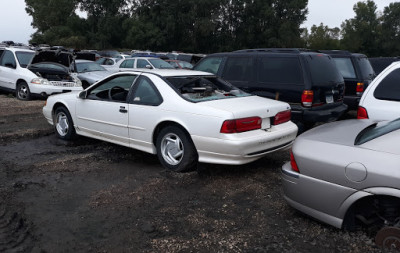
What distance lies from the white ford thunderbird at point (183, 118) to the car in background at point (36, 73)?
19.4ft

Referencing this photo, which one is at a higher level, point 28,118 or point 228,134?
point 228,134

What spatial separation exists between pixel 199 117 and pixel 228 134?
463mm

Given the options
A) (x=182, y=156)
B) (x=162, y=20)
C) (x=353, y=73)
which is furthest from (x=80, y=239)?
(x=162, y=20)

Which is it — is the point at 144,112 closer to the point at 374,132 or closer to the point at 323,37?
the point at 374,132

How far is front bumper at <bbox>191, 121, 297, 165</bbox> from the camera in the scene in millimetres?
4605

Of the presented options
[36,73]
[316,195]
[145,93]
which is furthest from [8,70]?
[316,195]

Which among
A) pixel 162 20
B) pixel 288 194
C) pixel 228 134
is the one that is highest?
pixel 162 20

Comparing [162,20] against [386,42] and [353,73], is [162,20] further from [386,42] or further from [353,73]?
[353,73]

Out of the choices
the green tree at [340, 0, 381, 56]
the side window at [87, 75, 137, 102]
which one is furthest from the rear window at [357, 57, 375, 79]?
the green tree at [340, 0, 381, 56]

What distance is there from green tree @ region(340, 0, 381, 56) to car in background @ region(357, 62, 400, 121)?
65290 millimetres

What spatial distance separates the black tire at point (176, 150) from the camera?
502 centimetres

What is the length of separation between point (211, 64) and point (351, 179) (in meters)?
5.68

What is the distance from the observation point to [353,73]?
Result: 9.21 metres

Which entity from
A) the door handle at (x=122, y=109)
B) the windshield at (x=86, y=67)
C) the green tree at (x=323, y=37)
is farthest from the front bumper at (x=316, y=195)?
the green tree at (x=323, y=37)
